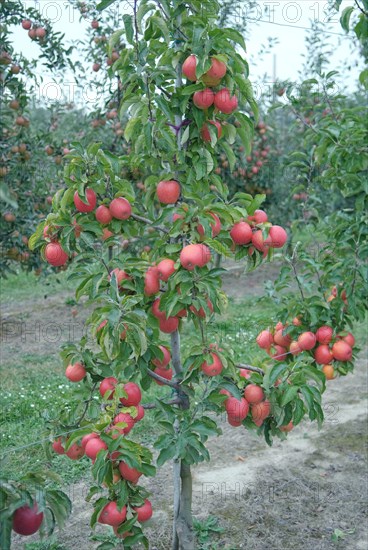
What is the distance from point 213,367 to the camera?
2.14 m

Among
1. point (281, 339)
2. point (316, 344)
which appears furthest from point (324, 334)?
point (281, 339)

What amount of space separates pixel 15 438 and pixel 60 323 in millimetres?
3123

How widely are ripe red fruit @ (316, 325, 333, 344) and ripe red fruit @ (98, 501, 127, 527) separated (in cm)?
129

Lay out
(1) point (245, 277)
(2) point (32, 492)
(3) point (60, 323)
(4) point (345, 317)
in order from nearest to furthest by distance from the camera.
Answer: (2) point (32, 492), (4) point (345, 317), (3) point (60, 323), (1) point (245, 277)

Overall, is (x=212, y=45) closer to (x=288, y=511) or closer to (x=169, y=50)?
(x=169, y=50)

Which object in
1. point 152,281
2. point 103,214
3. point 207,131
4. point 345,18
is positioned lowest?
point 152,281

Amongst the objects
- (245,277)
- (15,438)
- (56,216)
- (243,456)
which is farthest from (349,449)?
(245,277)

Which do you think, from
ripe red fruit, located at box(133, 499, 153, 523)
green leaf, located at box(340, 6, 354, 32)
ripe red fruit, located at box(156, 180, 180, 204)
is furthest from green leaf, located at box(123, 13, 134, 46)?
ripe red fruit, located at box(133, 499, 153, 523)

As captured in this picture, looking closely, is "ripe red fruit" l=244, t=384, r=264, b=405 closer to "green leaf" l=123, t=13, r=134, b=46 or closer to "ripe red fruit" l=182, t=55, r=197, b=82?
"ripe red fruit" l=182, t=55, r=197, b=82

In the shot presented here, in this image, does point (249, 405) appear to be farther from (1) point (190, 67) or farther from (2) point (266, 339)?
(1) point (190, 67)

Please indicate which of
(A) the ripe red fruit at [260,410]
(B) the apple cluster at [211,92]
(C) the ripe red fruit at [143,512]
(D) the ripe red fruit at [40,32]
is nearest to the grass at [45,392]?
(A) the ripe red fruit at [260,410]

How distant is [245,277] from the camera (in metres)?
9.59

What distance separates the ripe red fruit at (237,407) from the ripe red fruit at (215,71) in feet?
3.72

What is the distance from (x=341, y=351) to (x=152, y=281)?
1199mm
